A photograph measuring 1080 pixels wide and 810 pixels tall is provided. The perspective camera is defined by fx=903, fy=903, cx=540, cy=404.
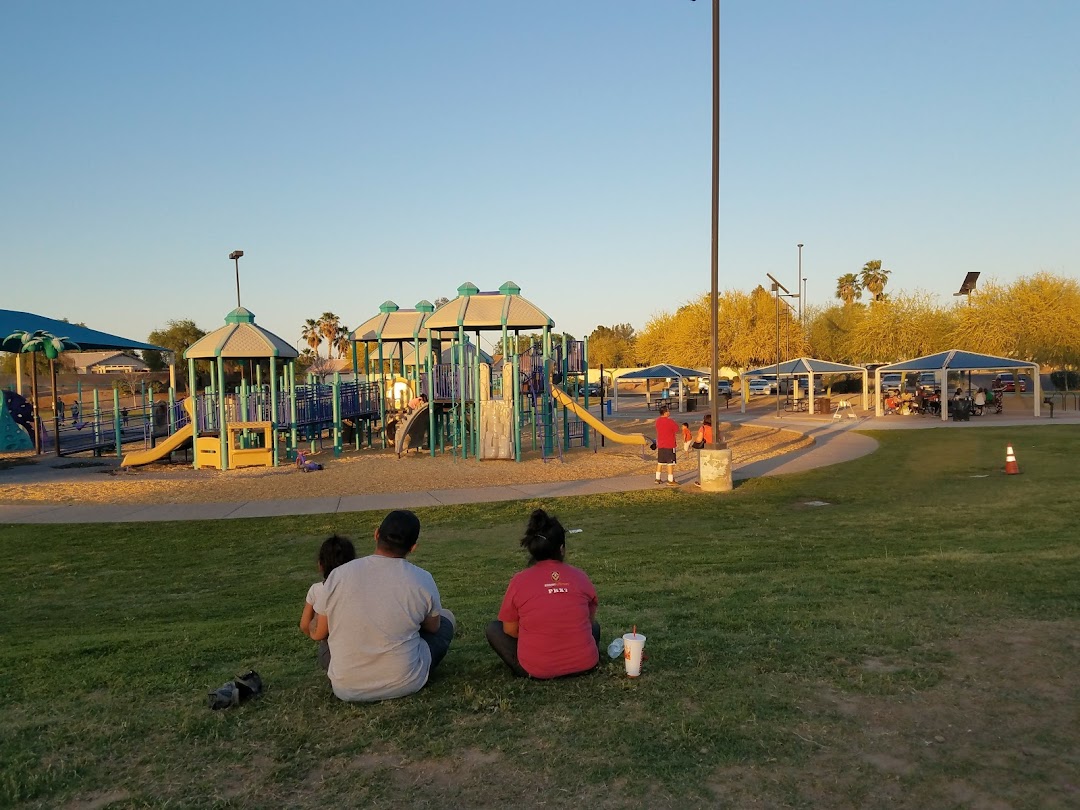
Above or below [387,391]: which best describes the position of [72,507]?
below

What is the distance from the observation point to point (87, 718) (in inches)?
197

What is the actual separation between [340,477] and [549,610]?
1534 centimetres

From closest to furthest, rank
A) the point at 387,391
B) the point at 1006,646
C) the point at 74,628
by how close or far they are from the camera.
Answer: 1. the point at 1006,646
2. the point at 74,628
3. the point at 387,391

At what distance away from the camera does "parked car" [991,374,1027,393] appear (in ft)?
176

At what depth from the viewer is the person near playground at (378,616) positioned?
4988 millimetres

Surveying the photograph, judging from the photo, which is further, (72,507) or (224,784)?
(72,507)

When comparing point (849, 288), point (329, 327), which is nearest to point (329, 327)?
point (329, 327)

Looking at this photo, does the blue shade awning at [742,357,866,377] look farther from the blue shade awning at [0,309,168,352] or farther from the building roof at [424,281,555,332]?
the blue shade awning at [0,309,168,352]

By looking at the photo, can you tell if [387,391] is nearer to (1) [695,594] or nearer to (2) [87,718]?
(1) [695,594]

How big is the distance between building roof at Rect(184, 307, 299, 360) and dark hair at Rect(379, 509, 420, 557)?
19.5m

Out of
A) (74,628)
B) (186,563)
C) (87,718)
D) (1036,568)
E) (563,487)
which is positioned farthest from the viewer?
(563,487)

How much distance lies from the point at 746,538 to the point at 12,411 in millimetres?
25344

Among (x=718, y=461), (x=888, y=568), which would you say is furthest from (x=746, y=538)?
(x=718, y=461)

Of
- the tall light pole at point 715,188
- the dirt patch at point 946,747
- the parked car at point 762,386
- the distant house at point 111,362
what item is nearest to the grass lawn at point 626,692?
the dirt patch at point 946,747
